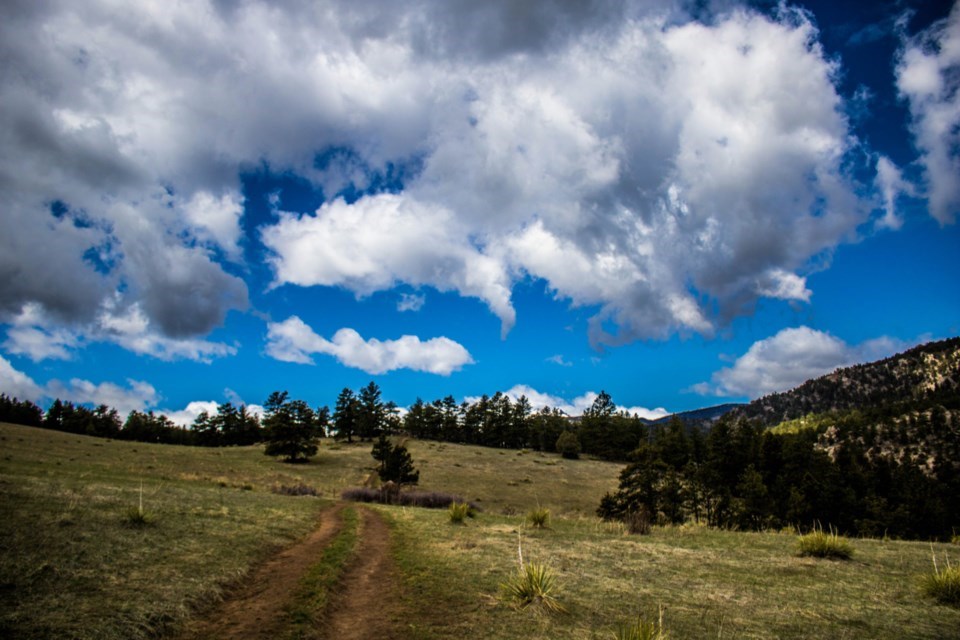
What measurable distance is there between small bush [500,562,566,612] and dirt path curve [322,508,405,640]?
2190mm

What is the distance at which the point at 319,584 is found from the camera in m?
9.71

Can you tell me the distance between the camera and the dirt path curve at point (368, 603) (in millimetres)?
7430

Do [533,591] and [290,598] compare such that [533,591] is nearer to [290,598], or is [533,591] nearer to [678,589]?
[678,589]

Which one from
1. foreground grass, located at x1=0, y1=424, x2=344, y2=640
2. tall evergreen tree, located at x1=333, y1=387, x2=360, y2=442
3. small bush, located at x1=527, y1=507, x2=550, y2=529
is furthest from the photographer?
tall evergreen tree, located at x1=333, y1=387, x2=360, y2=442

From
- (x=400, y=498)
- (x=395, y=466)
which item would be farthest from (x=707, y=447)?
(x=400, y=498)

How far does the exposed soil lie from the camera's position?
734 cm

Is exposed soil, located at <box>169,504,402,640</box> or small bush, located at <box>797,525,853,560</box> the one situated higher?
small bush, located at <box>797,525,853,560</box>

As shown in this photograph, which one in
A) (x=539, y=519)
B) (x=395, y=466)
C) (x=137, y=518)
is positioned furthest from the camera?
(x=395, y=466)

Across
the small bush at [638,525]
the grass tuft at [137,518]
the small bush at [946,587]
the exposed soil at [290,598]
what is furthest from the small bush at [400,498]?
the small bush at [946,587]

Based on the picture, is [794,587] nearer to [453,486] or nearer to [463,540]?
[463,540]

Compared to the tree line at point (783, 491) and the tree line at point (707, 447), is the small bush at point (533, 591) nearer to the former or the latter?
the tree line at point (783, 491)

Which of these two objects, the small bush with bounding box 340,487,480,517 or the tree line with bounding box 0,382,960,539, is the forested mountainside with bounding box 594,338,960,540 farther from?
the small bush with bounding box 340,487,480,517

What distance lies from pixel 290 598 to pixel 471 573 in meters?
4.11

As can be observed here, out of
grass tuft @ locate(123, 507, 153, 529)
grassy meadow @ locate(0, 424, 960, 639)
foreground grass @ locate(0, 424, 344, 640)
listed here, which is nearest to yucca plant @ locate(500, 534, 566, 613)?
grassy meadow @ locate(0, 424, 960, 639)
